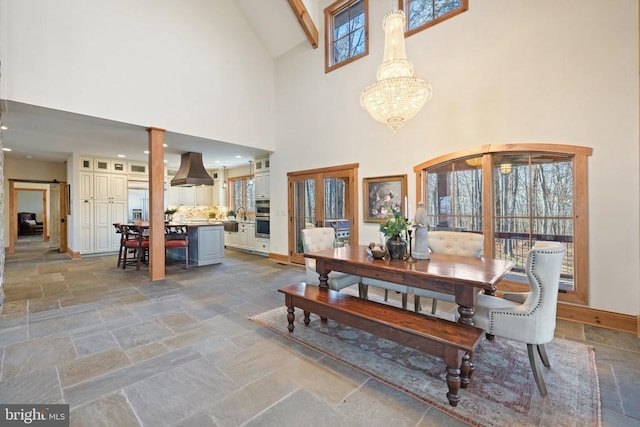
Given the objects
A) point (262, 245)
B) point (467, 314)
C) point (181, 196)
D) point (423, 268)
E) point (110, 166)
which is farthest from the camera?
point (181, 196)

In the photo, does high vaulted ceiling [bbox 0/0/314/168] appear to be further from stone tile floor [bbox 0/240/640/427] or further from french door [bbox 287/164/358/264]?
stone tile floor [bbox 0/240/640/427]

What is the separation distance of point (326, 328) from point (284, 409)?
1147mm

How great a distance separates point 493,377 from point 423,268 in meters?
0.89

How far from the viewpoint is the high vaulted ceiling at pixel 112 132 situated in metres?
4.38

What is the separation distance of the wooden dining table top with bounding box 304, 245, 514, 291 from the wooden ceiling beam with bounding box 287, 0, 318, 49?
4.79 m

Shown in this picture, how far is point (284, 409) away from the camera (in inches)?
66.8

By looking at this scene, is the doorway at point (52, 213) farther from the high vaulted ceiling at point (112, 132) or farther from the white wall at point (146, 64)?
the white wall at point (146, 64)

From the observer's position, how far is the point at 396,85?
2846mm

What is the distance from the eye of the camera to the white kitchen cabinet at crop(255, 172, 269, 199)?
7.06m

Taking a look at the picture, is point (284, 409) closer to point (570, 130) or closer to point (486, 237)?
point (486, 237)

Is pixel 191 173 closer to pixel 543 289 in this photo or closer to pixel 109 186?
pixel 109 186

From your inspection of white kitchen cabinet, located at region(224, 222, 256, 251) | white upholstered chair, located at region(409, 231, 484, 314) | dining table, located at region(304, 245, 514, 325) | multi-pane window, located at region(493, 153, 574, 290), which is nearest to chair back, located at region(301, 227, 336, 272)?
dining table, located at region(304, 245, 514, 325)

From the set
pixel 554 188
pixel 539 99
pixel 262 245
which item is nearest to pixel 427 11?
pixel 539 99

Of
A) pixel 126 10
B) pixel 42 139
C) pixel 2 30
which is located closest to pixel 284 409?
pixel 2 30
